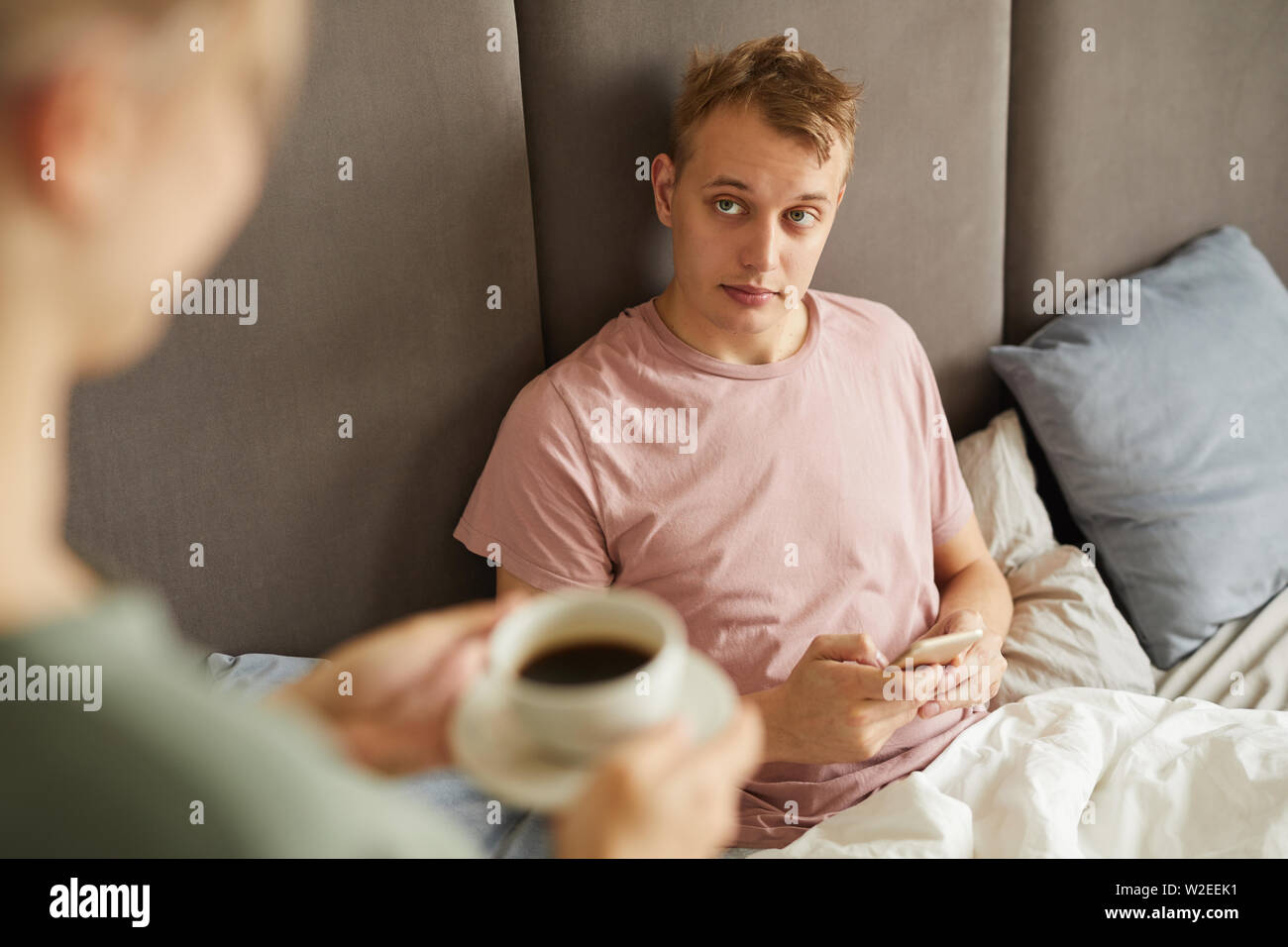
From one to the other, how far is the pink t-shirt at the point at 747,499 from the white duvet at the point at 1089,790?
0.05 meters

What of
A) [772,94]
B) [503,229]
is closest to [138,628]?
[503,229]

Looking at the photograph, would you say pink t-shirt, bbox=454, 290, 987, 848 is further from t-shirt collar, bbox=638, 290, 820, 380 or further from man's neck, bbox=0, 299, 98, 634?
man's neck, bbox=0, 299, 98, 634

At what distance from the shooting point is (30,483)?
29 centimetres

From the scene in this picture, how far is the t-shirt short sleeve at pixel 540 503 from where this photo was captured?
0.64 meters

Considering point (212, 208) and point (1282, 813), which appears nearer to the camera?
point (212, 208)

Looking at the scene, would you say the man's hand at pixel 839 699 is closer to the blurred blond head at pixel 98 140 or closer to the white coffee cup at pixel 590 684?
the white coffee cup at pixel 590 684

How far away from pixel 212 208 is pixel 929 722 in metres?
0.63

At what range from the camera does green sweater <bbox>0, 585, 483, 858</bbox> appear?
27 centimetres

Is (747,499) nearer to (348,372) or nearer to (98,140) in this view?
(348,372)

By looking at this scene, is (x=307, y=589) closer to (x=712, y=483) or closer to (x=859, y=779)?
(x=712, y=483)

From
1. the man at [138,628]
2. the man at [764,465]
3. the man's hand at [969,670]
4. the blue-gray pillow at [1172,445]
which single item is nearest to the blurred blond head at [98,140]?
the man at [138,628]

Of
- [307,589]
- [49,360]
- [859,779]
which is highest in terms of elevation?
[49,360]

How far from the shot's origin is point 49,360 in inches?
11.3

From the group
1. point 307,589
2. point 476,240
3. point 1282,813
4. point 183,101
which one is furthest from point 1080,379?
point 183,101
